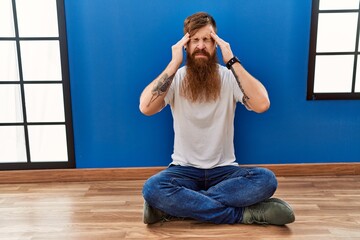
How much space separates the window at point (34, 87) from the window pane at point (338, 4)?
191 cm

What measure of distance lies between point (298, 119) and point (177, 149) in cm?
109

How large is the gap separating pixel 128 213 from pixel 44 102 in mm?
1153

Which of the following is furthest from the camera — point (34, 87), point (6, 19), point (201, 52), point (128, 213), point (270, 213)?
point (34, 87)

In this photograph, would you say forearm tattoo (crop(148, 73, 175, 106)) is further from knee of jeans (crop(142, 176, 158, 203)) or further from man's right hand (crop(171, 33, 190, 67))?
knee of jeans (crop(142, 176, 158, 203))

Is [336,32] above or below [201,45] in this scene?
above

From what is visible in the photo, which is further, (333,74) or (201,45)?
(333,74)

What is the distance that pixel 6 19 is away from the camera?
246 centimetres

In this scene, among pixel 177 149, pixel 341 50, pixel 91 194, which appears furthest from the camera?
pixel 341 50

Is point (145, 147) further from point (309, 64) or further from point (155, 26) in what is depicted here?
point (309, 64)

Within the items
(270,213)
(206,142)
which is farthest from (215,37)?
(270,213)

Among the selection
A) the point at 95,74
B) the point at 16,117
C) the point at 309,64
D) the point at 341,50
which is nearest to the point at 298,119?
the point at 309,64

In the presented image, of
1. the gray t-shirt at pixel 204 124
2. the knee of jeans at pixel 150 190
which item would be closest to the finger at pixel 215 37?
the gray t-shirt at pixel 204 124

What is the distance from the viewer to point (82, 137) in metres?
2.59

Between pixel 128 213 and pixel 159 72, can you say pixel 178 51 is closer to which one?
pixel 159 72
